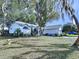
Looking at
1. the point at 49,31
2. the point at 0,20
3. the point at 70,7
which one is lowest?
the point at 49,31

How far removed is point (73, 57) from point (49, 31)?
181 ft

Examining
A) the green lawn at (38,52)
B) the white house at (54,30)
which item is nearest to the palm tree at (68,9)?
the green lawn at (38,52)

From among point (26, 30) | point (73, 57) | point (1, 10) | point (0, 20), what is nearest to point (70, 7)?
point (73, 57)

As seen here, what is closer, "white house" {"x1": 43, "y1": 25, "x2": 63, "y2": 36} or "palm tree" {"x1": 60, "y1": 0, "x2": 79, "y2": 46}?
"palm tree" {"x1": 60, "y1": 0, "x2": 79, "y2": 46}

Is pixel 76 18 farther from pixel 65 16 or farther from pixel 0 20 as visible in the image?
pixel 0 20

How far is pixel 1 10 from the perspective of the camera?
39000 mm

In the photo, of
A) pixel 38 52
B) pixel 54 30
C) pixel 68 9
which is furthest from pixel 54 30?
pixel 38 52

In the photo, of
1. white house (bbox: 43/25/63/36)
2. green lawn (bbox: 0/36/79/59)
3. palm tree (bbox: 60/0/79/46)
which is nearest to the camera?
green lawn (bbox: 0/36/79/59)

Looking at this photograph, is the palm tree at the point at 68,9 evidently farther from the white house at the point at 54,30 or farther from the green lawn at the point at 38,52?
the white house at the point at 54,30

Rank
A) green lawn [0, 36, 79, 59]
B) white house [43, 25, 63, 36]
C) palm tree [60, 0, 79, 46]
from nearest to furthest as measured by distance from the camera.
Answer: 1. green lawn [0, 36, 79, 59]
2. palm tree [60, 0, 79, 46]
3. white house [43, 25, 63, 36]

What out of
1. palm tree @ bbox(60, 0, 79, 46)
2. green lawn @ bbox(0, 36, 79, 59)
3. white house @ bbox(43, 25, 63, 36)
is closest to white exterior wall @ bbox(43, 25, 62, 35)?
white house @ bbox(43, 25, 63, 36)

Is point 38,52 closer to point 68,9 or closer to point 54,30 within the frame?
point 68,9

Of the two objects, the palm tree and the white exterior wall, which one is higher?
the palm tree

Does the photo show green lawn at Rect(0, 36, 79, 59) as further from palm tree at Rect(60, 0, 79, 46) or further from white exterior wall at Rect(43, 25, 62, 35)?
white exterior wall at Rect(43, 25, 62, 35)
